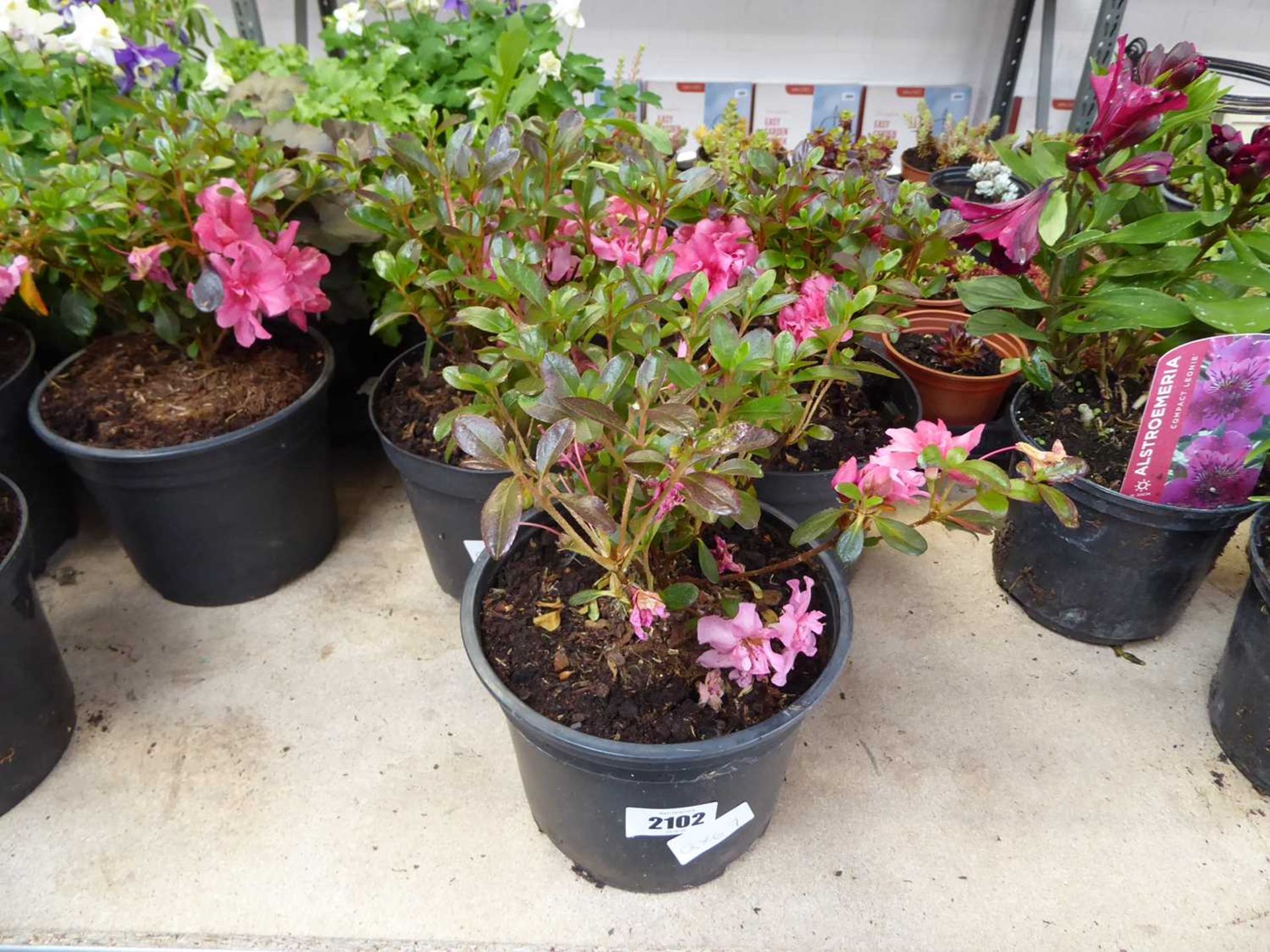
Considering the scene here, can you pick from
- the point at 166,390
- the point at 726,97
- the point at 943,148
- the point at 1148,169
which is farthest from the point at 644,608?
the point at 726,97

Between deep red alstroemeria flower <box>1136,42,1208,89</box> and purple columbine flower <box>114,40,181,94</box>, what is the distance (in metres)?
1.47

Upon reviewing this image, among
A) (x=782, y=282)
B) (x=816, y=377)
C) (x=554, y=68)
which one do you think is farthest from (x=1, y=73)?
(x=816, y=377)

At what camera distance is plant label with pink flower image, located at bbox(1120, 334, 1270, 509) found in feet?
3.63

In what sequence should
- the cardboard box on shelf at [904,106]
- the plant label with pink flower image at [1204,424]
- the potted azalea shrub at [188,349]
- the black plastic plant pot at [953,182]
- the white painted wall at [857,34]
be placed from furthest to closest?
the cardboard box on shelf at [904,106], the white painted wall at [857,34], the black plastic plant pot at [953,182], the potted azalea shrub at [188,349], the plant label with pink flower image at [1204,424]

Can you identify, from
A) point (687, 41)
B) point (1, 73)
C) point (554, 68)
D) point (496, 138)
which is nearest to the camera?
point (496, 138)

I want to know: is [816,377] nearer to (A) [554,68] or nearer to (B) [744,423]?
(B) [744,423]

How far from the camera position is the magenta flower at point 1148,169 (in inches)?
40.0

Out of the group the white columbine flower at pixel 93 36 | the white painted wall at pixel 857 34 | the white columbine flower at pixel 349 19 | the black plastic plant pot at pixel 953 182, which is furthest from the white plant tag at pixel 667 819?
the white painted wall at pixel 857 34

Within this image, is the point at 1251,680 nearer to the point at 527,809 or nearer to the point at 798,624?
the point at 798,624

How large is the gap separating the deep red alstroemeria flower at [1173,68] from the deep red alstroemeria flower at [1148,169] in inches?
3.8

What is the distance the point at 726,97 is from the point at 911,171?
61 centimetres

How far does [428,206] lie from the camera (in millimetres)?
1186

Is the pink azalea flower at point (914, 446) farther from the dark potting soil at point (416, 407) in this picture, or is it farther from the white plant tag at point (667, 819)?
the dark potting soil at point (416, 407)

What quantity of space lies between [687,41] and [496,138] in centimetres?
173
